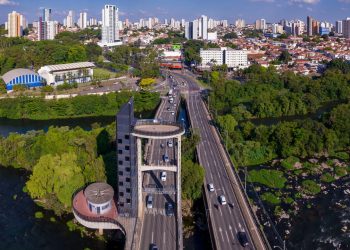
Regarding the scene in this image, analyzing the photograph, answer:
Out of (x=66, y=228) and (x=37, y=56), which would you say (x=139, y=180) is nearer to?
(x=66, y=228)

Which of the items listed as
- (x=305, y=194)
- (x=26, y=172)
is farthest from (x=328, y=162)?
(x=26, y=172)

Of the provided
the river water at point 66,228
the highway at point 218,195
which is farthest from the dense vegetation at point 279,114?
the river water at point 66,228

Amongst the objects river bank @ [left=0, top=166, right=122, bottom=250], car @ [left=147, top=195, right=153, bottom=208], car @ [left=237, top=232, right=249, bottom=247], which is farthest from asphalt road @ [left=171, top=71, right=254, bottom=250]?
river bank @ [left=0, top=166, right=122, bottom=250]

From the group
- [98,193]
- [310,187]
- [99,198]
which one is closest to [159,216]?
[99,198]

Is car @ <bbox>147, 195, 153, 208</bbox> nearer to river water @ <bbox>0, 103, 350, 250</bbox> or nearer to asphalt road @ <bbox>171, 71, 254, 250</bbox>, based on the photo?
river water @ <bbox>0, 103, 350, 250</bbox>

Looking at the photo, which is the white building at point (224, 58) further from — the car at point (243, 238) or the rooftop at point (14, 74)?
the car at point (243, 238)
